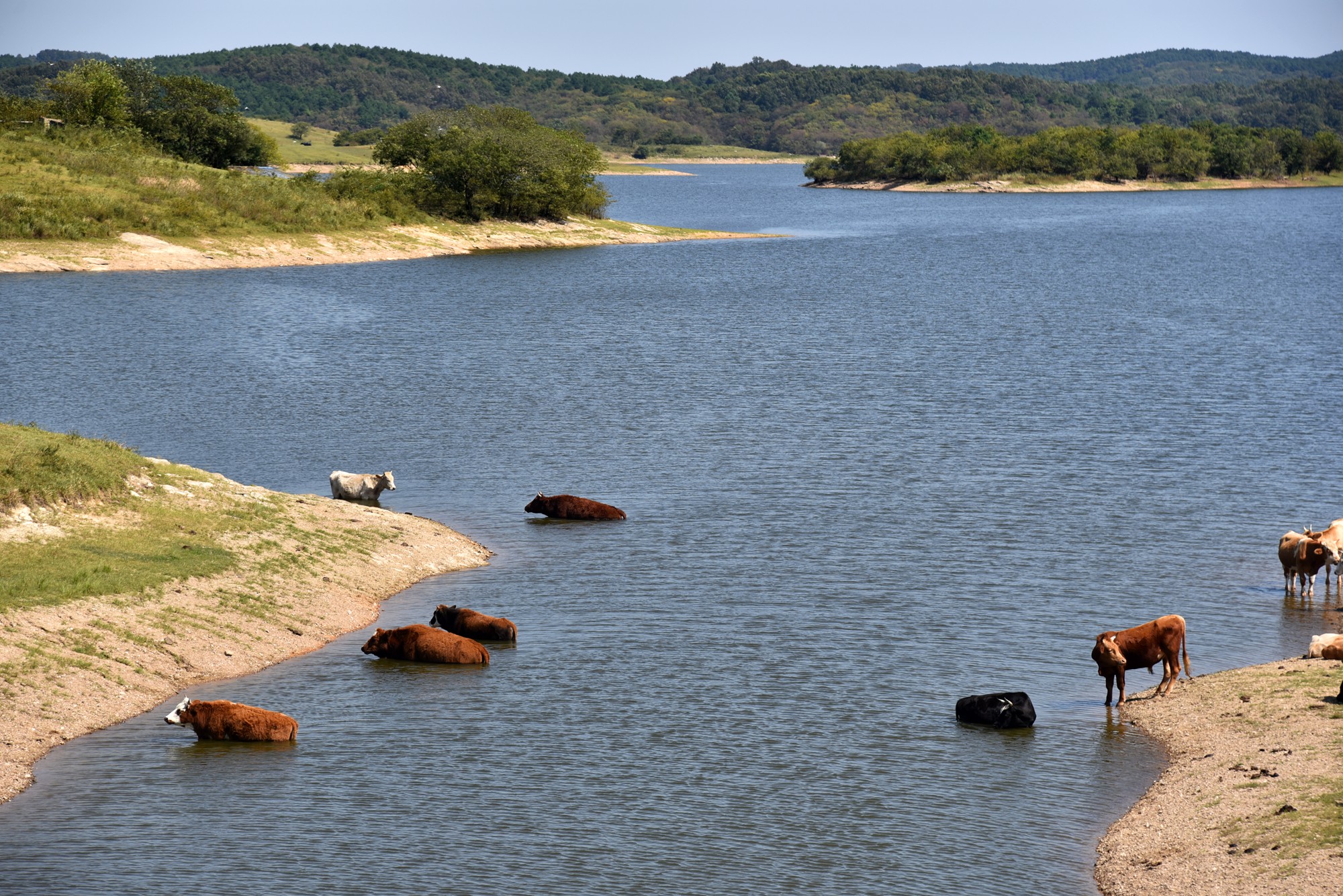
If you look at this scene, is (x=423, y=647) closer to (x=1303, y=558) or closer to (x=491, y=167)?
(x=1303, y=558)

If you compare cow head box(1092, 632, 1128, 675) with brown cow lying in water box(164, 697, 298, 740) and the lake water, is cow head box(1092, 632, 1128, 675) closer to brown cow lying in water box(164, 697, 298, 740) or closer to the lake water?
the lake water

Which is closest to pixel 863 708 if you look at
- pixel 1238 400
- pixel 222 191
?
pixel 1238 400

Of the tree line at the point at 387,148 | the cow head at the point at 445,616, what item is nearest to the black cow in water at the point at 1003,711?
the cow head at the point at 445,616

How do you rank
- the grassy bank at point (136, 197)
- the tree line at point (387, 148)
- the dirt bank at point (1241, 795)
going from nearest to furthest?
the dirt bank at point (1241, 795)
the grassy bank at point (136, 197)
the tree line at point (387, 148)

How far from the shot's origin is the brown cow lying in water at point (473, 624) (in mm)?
22969

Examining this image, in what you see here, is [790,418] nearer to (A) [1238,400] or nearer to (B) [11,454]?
(A) [1238,400]

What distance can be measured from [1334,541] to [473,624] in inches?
650

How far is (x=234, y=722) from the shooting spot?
61.3 feet

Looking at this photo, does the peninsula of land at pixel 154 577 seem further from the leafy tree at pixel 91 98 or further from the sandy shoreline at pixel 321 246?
the leafy tree at pixel 91 98

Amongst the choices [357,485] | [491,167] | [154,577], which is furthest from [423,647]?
[491,167]

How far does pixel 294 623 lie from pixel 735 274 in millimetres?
73113

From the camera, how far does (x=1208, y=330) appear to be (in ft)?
217

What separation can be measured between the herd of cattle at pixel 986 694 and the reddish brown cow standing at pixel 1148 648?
10mm

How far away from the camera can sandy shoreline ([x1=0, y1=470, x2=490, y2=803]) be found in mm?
19062
